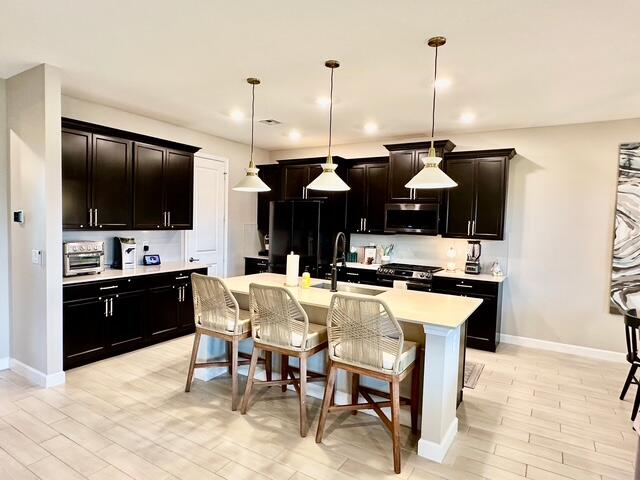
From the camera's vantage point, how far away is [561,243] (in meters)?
4.66

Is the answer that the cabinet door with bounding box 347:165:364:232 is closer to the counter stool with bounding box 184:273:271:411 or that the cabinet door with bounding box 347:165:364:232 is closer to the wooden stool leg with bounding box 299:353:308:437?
the counter stool with bounding box 184:273:271:411

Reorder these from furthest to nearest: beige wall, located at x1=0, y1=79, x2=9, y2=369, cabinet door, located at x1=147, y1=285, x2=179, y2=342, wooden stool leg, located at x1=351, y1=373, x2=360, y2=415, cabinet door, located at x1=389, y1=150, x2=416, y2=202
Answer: cabinet door, located at x1=389, y1=150, x2=416, y2=202, cabinet door, located at x1=147, y1=285, x2=179, y2=342, beige wall, located at x1=0, y1=79, x2=9, y2=369, wooden stool leg, located at x1=351, y1=373, x2=360, y2=415

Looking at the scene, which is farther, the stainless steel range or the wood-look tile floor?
the stainless steel range

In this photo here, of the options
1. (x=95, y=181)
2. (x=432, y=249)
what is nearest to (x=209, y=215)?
(x=95, y=181)

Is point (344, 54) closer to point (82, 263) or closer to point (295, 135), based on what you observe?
point (295, 135)

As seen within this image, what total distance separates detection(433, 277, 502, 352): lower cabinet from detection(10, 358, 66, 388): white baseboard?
416 cm

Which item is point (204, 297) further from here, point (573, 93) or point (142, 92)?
point (573, 93)

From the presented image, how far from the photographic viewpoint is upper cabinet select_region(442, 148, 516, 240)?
4.69 metres

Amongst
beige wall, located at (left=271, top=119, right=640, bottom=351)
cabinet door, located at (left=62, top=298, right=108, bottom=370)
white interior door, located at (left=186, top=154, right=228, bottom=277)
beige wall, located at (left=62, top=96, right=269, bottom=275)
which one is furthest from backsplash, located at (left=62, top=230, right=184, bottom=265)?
beige wall, located at (left=271, top=119, right=640, bottom=351)

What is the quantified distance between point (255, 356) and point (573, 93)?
12.2 feet

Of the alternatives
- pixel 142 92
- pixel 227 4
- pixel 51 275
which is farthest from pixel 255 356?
pixel 142 92

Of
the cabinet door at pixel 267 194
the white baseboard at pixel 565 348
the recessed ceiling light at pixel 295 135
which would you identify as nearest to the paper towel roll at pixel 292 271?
the recessed ceiling light at pixel 295 135

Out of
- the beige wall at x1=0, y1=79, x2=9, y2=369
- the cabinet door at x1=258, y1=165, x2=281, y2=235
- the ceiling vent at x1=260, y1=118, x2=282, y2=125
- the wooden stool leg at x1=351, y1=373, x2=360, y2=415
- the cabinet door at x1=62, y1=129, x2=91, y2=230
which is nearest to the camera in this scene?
the wooden stool leg at x1=351, y1=373, x2=360, y2=415

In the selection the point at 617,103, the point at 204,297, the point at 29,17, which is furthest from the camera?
the point at 617,103
